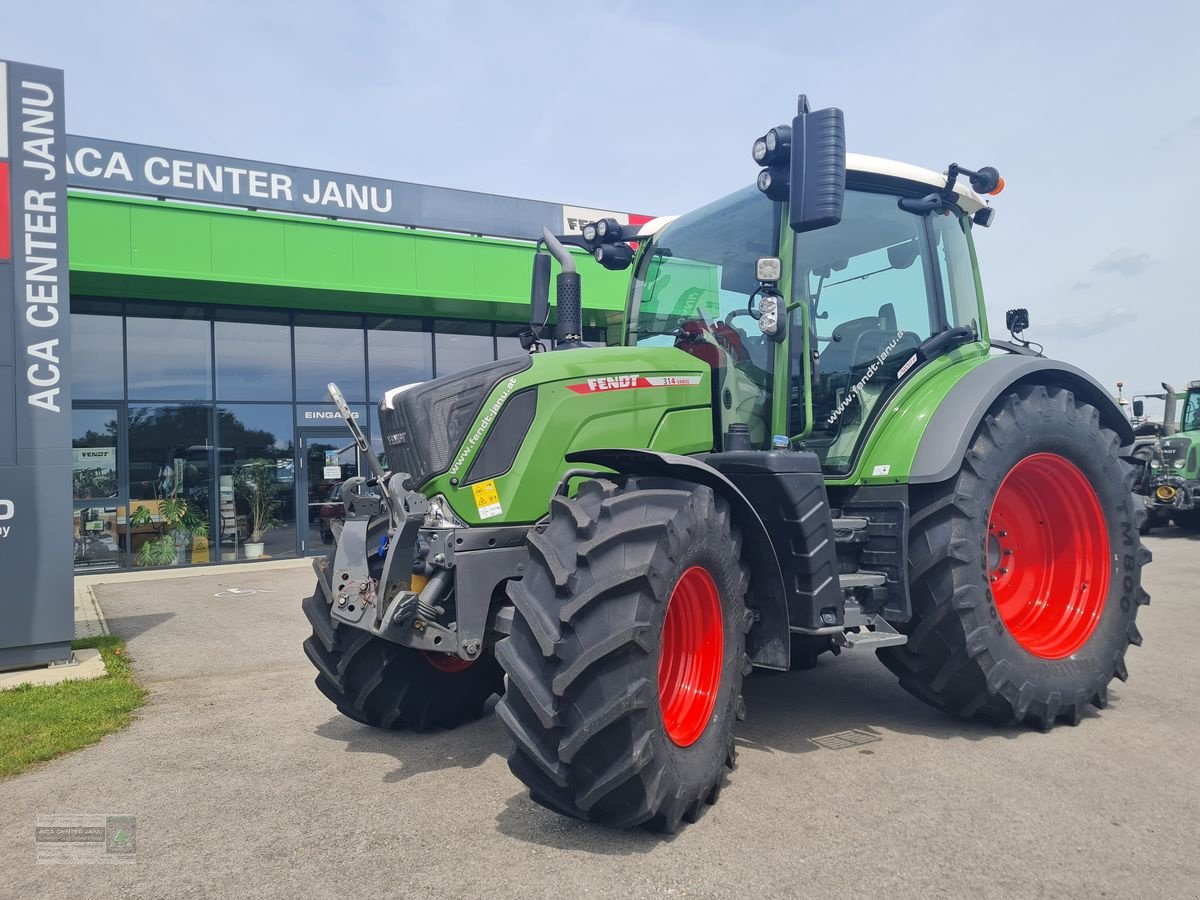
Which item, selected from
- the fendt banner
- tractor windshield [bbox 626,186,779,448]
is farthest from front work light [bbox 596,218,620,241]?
the fendt banner

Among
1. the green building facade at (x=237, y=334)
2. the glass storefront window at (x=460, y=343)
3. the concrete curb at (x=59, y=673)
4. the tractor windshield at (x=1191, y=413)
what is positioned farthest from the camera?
the glass storefront window at (x=460, y=343)

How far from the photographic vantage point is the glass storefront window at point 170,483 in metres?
14.7

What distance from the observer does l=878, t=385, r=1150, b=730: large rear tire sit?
4.27 metres

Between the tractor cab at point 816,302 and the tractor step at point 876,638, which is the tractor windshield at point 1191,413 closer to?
the tractor cab at point 816,302

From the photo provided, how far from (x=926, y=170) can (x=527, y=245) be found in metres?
11.2

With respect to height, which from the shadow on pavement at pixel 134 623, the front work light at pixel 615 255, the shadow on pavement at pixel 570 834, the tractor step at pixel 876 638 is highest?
the front work light at pixel 615 255

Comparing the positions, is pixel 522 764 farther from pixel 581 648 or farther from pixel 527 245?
pixel 527 245

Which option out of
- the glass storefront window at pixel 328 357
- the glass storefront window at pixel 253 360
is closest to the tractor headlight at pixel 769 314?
the glass storefront window at pixel 328 357

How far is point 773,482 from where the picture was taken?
398 centimetres

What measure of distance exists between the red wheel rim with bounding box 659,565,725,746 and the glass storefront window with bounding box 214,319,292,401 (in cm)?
1357

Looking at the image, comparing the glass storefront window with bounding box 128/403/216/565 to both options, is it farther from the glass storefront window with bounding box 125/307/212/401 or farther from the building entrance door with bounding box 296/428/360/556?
the building entrance door with bounding box 296/428/360/556

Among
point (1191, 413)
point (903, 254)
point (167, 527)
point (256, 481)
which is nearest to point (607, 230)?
point (903, 254)

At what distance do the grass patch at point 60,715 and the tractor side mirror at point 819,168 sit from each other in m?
4.60

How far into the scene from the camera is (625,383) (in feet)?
13.7
